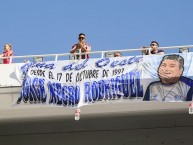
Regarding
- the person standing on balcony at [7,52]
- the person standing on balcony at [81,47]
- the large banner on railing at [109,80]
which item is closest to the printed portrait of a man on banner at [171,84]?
the large banner on railing at [109,80]

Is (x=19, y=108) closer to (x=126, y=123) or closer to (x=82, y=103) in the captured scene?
(x=82, y=103)

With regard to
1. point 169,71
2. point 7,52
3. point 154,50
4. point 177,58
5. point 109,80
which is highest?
Result: point 7,52

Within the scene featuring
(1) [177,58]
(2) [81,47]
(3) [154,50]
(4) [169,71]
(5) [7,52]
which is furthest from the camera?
(5) [7,52]

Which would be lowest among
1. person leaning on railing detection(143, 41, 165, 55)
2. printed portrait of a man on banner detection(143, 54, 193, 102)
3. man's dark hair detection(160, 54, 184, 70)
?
printed portrait of a man on banner detection(143, 54, 193, 102)

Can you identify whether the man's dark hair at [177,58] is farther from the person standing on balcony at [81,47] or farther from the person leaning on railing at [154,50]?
the person standing on balcony at [81,47]

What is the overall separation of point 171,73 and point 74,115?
2834 mm

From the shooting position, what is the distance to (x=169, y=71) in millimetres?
11484

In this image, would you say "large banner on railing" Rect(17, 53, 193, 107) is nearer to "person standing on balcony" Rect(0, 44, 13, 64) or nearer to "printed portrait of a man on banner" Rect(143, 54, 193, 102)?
"printed portrait of a man on banner" Rect(143, 54, 193, 102)

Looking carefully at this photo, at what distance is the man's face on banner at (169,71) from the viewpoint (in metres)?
11.4

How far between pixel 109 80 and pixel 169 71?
158 cm

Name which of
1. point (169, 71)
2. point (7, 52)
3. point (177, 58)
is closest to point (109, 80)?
point (169, 71)

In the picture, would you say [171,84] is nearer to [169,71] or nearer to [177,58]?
[169,71]

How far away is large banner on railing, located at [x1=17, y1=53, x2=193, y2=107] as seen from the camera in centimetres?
1136

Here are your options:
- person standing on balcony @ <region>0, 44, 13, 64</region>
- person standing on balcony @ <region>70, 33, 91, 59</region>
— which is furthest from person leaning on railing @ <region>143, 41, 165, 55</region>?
person standing on balcony @ <region>0, 44, 13, 64</region>
